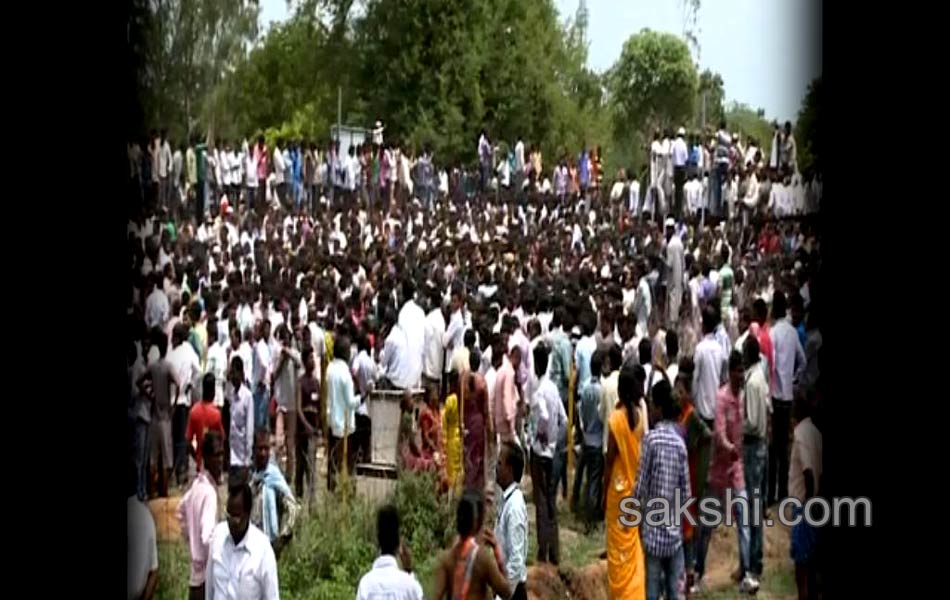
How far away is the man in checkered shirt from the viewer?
646 cm

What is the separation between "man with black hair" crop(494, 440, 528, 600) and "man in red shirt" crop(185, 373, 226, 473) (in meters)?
1.41

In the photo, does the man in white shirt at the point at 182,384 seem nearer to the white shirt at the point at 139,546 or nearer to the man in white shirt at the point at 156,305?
the man in white shirt at the point at 156,305

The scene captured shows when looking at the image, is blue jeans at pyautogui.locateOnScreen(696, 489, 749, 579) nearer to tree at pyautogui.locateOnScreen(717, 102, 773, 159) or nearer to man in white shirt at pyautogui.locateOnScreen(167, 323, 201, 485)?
tree at pyautogui.locateOnScreen(717, 102, 773, 159)

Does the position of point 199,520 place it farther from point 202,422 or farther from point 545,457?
point 545,457

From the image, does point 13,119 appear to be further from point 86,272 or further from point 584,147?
Result: point 584,147

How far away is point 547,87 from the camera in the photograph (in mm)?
7438

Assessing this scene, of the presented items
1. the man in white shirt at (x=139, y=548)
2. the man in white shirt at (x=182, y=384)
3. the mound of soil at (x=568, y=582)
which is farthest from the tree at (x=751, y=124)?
the man in white shirt at (x=139, y=548)

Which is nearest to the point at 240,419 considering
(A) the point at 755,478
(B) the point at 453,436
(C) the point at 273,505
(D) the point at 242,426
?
(D) the point at 242,426

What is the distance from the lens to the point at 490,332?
23.9 feet

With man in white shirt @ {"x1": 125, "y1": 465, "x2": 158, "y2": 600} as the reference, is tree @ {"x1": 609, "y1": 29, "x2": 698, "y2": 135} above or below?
above

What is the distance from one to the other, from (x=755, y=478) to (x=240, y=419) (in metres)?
2.33

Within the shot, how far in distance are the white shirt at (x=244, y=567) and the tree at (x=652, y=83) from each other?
2.57 metres

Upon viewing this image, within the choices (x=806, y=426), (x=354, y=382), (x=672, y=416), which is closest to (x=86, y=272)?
(x=354, y=382)

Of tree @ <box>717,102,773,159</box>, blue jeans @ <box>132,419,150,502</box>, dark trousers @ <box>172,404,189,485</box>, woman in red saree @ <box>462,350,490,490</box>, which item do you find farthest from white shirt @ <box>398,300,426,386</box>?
tree @ <box>717,102,773,159</box>
